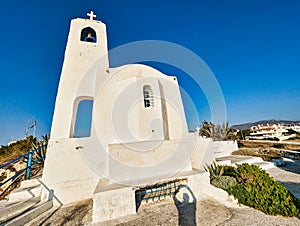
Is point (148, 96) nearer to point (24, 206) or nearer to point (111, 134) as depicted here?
point (111, 134)

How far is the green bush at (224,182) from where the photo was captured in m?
5.37

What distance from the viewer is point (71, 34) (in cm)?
746

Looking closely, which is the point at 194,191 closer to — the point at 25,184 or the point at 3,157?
the point at 25,184

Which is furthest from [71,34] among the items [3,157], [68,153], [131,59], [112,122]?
[3,157]

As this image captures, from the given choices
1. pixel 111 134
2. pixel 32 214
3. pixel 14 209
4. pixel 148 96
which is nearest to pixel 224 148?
pixel 148 96

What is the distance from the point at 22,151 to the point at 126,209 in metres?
13.2

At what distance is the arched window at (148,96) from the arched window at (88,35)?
12.3ft

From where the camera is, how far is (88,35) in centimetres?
812

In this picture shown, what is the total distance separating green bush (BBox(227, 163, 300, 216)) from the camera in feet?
13.9

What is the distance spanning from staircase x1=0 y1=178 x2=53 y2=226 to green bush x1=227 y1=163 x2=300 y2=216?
607 cm

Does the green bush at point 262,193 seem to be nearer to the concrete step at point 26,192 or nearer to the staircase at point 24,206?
the staircase at point 24,206

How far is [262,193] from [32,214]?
6.83 meters

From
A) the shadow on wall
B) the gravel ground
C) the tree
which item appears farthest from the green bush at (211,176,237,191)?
the tree

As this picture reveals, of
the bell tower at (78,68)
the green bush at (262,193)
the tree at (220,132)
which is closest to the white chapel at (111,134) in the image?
the bell tower at (78,68)
